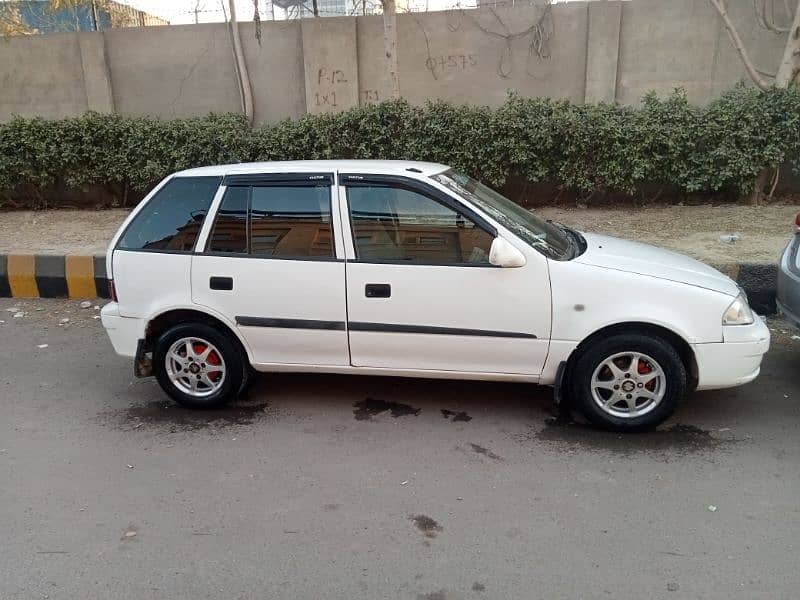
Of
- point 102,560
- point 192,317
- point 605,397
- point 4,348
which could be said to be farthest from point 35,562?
point 4,348

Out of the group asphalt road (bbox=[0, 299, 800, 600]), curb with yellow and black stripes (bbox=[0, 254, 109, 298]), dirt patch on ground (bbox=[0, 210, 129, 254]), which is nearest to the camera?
asphalt road (bbox=[0, 299, 800, 600])

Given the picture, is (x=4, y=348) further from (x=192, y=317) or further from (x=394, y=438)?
(x=394, y=438)

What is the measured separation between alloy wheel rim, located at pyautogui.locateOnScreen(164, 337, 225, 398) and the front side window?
67cm

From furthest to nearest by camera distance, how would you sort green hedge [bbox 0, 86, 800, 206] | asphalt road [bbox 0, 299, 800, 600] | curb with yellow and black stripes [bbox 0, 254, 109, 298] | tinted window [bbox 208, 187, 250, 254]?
1. green hedge [bbox 0, 86, 800, 206]
2. curb with yellow and black stripes [bbox 0, 254, 109, 298]
3. tinted window [bbox 208, 187, 250, 254]
4. asphalt road [bbox 0, 299, 800, 600]

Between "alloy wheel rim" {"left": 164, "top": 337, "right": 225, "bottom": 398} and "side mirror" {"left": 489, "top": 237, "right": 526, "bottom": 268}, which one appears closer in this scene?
"side mirror" {"left": 489, "top": 237, "right": 526, "bottom": 268}

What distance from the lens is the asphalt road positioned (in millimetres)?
2727

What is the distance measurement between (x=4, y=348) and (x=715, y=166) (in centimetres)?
826

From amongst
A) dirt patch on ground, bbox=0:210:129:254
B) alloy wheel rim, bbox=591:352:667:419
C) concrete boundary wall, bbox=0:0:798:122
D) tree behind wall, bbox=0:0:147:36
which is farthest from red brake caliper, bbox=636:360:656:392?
tree behind wall, bbox=0:0:147:36

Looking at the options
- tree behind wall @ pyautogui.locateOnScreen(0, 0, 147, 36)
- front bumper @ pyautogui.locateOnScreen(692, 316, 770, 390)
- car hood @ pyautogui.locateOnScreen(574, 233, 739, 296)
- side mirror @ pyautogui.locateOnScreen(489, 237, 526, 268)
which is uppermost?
tree behind wall @ pyautogui.locateOnScreen(0, 0, 147, 36)

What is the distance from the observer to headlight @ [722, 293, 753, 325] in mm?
3723

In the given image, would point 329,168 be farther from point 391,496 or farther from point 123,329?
point 391,496

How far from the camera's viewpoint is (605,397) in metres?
3.91

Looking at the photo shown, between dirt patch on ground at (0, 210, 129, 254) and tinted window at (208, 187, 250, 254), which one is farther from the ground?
tinted window at (208, 187, 250, 254)

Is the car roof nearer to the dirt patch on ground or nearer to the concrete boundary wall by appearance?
A: the dirt patch on ground
